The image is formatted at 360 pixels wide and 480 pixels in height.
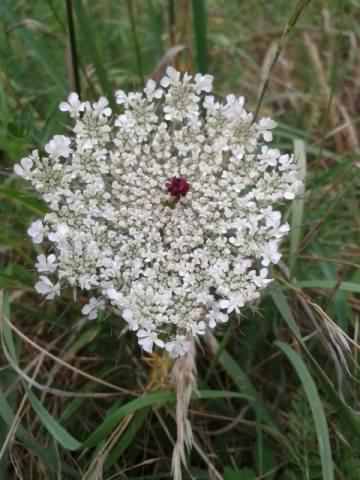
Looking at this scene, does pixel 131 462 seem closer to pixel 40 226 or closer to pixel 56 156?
pixel 40 226

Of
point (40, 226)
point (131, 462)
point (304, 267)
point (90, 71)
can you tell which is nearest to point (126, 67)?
point (90, 71)

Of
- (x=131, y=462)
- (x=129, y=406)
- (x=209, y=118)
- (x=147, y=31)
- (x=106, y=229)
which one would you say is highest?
(x=147, y=31)

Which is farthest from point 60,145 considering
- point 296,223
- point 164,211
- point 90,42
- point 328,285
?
point 328,285

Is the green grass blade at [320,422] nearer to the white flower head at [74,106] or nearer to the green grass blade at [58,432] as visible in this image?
the green grass blade at [58,432]

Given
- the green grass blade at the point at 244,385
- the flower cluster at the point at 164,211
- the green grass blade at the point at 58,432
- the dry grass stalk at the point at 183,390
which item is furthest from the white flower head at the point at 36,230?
the green grass blade at the point at 244,385

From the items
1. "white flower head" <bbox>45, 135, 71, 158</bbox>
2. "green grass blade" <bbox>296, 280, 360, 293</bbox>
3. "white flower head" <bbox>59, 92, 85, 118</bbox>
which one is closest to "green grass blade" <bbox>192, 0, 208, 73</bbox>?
"white flower head" <bbox>59, 92, 85, 118</bbox>

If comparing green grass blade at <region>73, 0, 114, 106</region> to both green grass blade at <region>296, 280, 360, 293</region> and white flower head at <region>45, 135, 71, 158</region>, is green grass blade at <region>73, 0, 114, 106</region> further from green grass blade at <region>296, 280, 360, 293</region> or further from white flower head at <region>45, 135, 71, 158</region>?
green grass blade at <region>296, 280, 360, 293</region>
